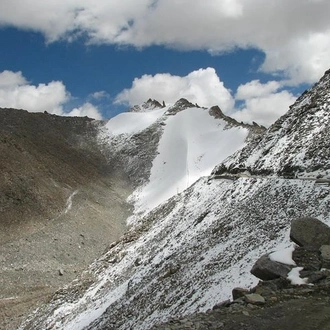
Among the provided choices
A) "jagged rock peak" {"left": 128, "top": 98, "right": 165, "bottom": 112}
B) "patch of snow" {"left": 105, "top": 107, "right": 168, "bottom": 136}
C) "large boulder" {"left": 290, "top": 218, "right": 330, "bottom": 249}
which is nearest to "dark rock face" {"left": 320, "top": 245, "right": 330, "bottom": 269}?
"large boulder" {"left": 290, "top": 218, "right": 330, "bottom": 249}

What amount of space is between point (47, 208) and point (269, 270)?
3991cm

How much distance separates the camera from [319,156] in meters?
25.9

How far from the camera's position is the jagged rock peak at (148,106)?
97938mm

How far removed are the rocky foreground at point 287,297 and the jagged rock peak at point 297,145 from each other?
9.48 m

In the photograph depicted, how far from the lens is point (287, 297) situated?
37.8 ft

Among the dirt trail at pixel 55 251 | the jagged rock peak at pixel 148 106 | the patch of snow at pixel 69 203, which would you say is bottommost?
the dirt trail at pixel 55 251

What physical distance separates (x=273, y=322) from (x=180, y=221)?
20.9 m

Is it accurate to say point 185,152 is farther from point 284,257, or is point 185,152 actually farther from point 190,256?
point 284,257

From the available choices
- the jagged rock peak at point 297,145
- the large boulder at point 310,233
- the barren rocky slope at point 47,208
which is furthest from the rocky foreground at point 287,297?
the barren rocky slope at point 47,208

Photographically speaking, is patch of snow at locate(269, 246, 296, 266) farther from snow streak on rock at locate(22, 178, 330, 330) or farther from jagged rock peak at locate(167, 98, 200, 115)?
jagged rock peak at locate(167, 98, 200, 115)

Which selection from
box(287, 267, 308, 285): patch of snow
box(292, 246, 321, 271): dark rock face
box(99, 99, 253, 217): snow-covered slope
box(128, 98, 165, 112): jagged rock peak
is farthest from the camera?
box(128, 98, 165, 112): jagged rock peak

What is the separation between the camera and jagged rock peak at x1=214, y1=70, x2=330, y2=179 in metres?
26.0

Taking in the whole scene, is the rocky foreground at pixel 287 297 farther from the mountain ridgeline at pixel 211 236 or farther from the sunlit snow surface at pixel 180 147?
the sunlit snow surface at pixel 180 147

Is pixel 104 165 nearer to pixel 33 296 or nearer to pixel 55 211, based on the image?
pixel 55 211
